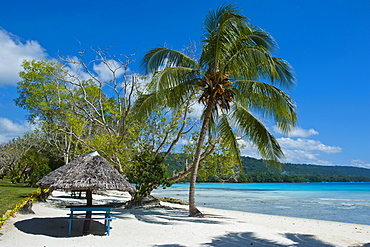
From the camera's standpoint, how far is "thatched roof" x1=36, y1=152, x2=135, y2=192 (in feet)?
21.9

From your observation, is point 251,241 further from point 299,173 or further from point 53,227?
point 299,173

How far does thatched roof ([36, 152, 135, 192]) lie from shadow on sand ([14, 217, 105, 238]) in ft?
3.21

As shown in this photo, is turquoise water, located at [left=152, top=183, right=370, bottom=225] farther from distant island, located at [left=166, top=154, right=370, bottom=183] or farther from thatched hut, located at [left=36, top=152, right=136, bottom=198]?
thatched hut, located at [left=36, top=152, right=136, bottom=198]

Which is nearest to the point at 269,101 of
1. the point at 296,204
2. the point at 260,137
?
the point at 260,137

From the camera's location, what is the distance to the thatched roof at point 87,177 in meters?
6.68

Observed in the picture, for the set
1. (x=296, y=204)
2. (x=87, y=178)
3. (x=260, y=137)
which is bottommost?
(x=296, y=204)

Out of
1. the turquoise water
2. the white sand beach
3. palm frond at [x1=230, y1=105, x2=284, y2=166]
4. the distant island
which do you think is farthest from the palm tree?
the distant island

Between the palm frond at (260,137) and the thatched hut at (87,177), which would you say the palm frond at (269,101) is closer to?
the palm frond at (260,137)

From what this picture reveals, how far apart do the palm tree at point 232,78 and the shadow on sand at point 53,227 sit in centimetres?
367

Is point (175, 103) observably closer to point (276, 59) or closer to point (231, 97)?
point (231, 97)

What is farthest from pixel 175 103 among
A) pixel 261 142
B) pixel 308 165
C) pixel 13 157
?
pixel 308 165

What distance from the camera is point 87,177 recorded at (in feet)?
22.3

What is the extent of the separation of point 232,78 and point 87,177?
5696 millimetres

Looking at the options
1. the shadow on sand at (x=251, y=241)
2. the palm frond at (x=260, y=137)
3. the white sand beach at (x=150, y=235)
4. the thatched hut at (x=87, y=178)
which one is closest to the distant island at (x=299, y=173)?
the palm frond at (x=260, y=137)
